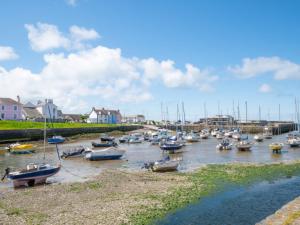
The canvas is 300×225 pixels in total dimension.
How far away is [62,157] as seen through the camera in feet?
179

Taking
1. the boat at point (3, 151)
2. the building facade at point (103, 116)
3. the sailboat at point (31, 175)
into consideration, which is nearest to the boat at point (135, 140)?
the boat at point (3, 151)

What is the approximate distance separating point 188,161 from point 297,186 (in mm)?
20395

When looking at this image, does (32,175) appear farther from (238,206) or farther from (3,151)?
(3,151)

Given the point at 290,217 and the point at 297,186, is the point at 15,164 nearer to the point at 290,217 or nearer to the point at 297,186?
the point at 297,186

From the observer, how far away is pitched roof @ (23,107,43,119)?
128 meters

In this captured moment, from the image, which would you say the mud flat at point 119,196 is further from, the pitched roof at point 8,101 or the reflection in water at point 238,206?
the pitched roof at point 8,101

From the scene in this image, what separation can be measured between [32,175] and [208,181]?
52.4 feet

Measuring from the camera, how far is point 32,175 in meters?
33.0

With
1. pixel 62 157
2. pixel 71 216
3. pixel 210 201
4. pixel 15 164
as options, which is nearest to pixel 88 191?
pixel 71 216

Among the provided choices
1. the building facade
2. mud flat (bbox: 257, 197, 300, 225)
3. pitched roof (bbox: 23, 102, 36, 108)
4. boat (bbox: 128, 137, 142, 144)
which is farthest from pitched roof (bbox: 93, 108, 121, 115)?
mud flat (bbox: 257, 197, 300, 225)

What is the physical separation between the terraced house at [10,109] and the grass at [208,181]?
86441mm

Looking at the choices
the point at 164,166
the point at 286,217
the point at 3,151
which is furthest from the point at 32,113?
the point at 286,217

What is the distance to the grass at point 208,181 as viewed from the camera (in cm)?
2225

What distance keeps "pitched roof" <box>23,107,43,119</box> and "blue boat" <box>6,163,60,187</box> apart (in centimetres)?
9824
